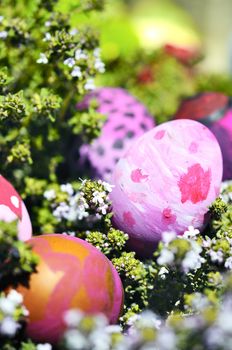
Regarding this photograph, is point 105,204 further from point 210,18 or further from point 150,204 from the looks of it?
point 210,18

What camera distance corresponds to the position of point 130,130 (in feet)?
5.53

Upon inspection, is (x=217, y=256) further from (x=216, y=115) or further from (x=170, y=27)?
(x=170, y=27)

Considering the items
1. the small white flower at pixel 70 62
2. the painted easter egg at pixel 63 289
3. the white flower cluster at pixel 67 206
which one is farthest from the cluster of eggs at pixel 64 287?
the small white flower at pixel 70 62

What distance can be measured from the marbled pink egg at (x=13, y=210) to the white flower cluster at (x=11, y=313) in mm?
189

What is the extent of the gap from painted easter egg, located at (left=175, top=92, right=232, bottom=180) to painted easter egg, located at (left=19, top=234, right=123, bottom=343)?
558 mm

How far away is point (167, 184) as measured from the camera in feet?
4.32

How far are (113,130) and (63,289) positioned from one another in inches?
26.1

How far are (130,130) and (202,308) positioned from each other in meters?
0.71

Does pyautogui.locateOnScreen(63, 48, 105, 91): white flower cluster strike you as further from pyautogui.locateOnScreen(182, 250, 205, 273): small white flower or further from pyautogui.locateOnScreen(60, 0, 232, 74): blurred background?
pyautogui.locateOnScreen(182, 250, 205, 273): small white flower

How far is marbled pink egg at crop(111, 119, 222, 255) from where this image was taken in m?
1.32

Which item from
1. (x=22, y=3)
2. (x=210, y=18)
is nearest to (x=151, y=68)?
(x=22, y=3)

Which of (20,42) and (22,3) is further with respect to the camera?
(22,3)

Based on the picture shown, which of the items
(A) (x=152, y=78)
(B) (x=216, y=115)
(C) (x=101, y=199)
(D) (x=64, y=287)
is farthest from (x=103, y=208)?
(A) (x=152, y=78)

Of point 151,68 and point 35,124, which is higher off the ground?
point 151,68
